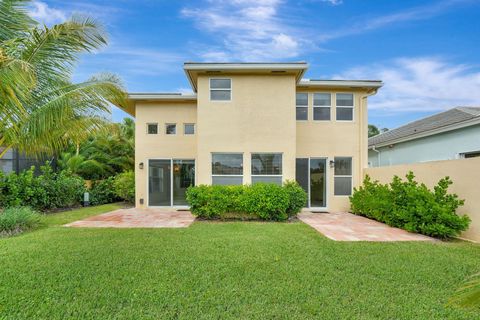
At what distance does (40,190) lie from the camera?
39.5 feet

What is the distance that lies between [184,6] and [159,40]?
2869 mm

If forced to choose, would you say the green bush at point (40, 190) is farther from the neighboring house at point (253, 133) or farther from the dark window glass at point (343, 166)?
the dark window glass at point (343, 166)

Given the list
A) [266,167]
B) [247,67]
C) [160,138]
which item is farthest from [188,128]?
[266,167]

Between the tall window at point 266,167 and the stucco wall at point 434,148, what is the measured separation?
7.62 meters

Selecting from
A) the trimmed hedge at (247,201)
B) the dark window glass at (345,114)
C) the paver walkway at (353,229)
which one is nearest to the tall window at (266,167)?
the trimmed hedge at (247,201)

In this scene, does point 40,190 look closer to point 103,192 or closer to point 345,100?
point 103,192

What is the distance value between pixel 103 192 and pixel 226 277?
45.4ft

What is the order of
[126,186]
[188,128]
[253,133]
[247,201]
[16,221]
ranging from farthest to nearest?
[126,186]
[188,128]
[253,133]
[247,201]
[16,221]

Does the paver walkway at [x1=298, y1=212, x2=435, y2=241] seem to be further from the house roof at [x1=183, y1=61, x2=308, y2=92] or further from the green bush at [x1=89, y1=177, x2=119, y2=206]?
the green bush at [x1=89, y1=177, x2=119, y2=206]

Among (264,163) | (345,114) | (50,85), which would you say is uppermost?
(345,114)

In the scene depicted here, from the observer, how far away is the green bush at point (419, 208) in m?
7.76

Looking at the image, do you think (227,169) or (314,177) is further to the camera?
(314,177)

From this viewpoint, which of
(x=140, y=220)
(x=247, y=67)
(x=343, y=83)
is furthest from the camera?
(x=343, y=83)

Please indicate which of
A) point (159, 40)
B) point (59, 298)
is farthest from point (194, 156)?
point (59, 298)
